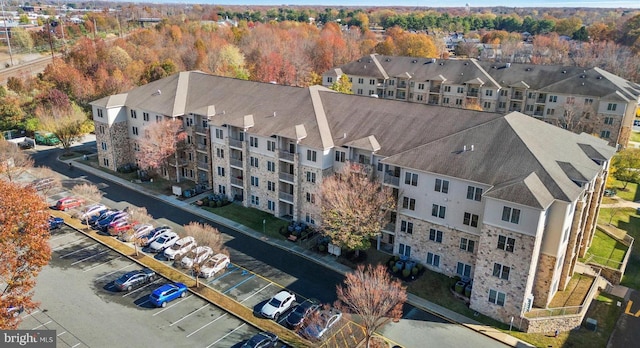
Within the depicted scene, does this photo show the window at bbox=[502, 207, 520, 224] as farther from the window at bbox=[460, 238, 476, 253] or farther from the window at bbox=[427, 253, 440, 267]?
the window at bbox=[427, 253, 440, 267]

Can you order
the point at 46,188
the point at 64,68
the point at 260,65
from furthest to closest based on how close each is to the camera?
the point at 260,65, the point at 64,68, the point at 46,188

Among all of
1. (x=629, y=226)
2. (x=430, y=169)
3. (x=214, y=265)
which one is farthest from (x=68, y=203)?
(x=629, y=226)

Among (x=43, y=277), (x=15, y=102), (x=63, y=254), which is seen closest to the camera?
(x=43, y=277)

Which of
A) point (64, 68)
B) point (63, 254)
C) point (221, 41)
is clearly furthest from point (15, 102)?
point (221, 41)

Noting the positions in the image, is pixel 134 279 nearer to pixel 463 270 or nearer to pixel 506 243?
pixel 463 270

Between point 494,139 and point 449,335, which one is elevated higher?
point 494,139

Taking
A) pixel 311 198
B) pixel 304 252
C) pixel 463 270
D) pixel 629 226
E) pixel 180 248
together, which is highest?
pixel 311 198

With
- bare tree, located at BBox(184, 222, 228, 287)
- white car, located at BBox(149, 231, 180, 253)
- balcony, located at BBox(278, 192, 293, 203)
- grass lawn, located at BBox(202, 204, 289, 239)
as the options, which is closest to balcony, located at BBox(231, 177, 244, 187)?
grass lawn, located at BBox(202, 204, 289, 239)

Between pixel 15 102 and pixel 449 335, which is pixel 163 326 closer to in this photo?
pixel 449 335
